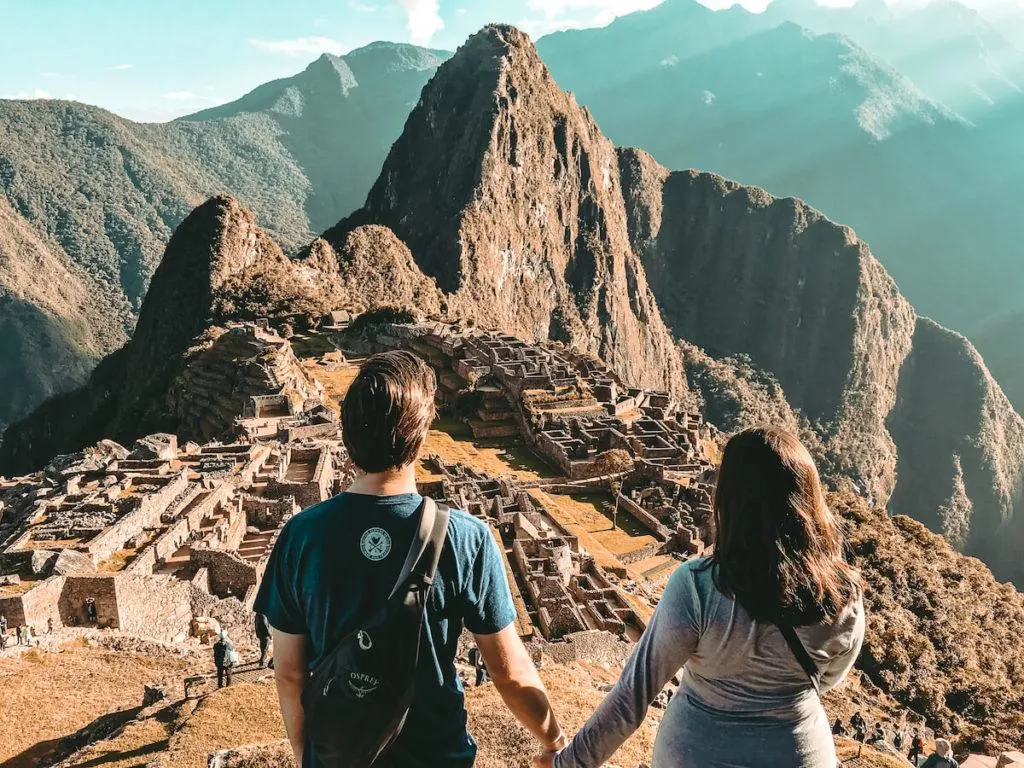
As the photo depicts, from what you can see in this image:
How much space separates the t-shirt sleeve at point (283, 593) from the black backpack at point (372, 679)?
10.6 inches

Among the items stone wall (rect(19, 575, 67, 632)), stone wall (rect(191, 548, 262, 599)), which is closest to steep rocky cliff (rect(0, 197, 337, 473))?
stone wall (rect(191, 548, 262, 599))

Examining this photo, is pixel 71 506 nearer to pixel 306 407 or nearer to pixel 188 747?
pixel 188 747

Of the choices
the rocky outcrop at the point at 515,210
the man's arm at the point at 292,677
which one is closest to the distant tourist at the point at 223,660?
the man's arm at the point at 292,677

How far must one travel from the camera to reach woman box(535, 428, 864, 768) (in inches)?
104

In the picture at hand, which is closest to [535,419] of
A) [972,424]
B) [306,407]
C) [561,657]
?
[306,407]

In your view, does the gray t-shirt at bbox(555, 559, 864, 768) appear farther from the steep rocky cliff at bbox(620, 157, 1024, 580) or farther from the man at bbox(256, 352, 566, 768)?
the steep rocky cliff at bbox(620, 157, 1024, 580)

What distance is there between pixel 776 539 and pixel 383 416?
151cm

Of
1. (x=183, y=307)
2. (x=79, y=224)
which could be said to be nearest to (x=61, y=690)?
(x=183, y=307)

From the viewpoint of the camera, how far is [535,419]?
126ft

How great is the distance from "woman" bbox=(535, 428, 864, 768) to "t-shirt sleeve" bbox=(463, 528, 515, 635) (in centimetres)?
58

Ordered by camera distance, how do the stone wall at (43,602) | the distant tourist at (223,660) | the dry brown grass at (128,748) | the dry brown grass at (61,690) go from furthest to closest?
1. the stone wall at (43,602)
2. the distant tourist at (223,660)
3. the dry brown grass at (61,690)
4. the dry brown grass at (128,748)

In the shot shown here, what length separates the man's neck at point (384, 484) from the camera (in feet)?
9.27

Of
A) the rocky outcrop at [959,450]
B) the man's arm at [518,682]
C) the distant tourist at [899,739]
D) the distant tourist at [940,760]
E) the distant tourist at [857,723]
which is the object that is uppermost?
the man's arm at [518,682]

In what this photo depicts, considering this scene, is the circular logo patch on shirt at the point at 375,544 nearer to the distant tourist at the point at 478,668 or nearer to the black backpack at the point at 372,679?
the black backpack at the point at 372,679
